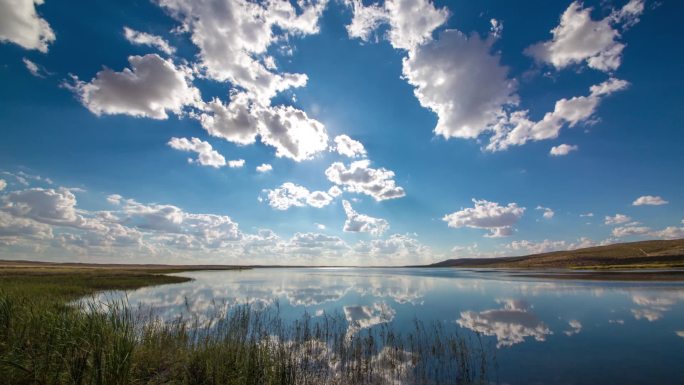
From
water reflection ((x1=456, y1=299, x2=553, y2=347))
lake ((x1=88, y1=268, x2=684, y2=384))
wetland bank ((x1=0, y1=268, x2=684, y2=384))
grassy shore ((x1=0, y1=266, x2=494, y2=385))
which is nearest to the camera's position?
grassy shore ((x1=0, y1=266, x2=494, y2=385))

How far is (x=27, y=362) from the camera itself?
10406mm

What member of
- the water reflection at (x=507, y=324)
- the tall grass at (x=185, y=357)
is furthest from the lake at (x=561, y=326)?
the tall grass at (x=185, y=357)

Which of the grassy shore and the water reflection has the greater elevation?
the grassy shore

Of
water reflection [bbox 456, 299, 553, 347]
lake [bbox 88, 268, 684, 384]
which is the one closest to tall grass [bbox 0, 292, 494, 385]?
lake [bbox 88, 268, 684, 384]

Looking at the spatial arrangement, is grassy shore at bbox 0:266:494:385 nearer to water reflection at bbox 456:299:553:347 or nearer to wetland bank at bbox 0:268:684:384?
wetland bank at bbox 0:268:684:384

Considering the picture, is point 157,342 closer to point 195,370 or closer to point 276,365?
point 195,370

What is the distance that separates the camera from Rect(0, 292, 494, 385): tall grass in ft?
30.5

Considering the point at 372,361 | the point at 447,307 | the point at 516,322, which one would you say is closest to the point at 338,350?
the point at 372,361

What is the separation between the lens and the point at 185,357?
1375 centimetres

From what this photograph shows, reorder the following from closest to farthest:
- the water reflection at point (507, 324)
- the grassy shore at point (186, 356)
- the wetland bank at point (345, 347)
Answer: the grassy shore at point (186, 356) → the wetland bank at point (345, 347) → the water reflection at point (507, 324)

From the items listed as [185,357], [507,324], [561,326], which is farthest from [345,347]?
A: [561,326]

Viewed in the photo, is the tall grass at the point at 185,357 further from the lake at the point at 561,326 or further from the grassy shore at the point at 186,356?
the lake at the point at 561,326

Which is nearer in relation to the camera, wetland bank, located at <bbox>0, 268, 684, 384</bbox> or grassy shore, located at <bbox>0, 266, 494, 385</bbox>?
grassy shore, located at <bbox>0, 266, 494, 385</bbox>

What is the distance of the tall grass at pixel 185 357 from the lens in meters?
9.30
